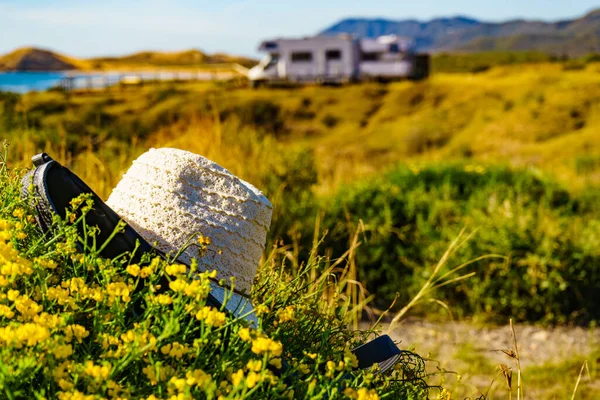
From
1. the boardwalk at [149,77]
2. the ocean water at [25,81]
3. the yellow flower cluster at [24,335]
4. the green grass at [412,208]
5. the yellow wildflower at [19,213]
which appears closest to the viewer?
the yellow flower cluster at [24,335]

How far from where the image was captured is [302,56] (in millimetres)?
51375

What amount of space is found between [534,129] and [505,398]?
27.3m

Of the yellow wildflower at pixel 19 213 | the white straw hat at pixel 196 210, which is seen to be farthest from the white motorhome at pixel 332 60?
the yellow wildflower at pixel 19 213

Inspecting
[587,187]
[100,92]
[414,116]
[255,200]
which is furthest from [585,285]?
[100,92]

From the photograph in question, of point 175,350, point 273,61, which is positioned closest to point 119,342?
point 175,350

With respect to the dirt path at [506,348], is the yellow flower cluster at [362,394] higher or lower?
higher

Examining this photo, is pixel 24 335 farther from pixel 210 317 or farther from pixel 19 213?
pixel 19 213

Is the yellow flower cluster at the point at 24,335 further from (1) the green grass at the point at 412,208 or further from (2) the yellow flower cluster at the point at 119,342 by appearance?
(1) the green grass at the point at 412,208

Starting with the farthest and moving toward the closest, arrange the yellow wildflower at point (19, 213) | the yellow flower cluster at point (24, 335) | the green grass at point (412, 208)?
the green grass at point (412, 208), the yellow wildflower at point (19, 213), the yellow flower cluster at point (24, 335)

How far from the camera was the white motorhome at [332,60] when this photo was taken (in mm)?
50594

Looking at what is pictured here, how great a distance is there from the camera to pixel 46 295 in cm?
165

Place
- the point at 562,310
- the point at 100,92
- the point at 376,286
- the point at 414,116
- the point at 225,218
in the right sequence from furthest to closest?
the point at 100,92 < the point at 414,116 < the point at 376,286 < the point at 562,310 < the point at 225,218

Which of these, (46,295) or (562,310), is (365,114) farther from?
(46,295)

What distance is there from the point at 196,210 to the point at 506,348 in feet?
14.9
